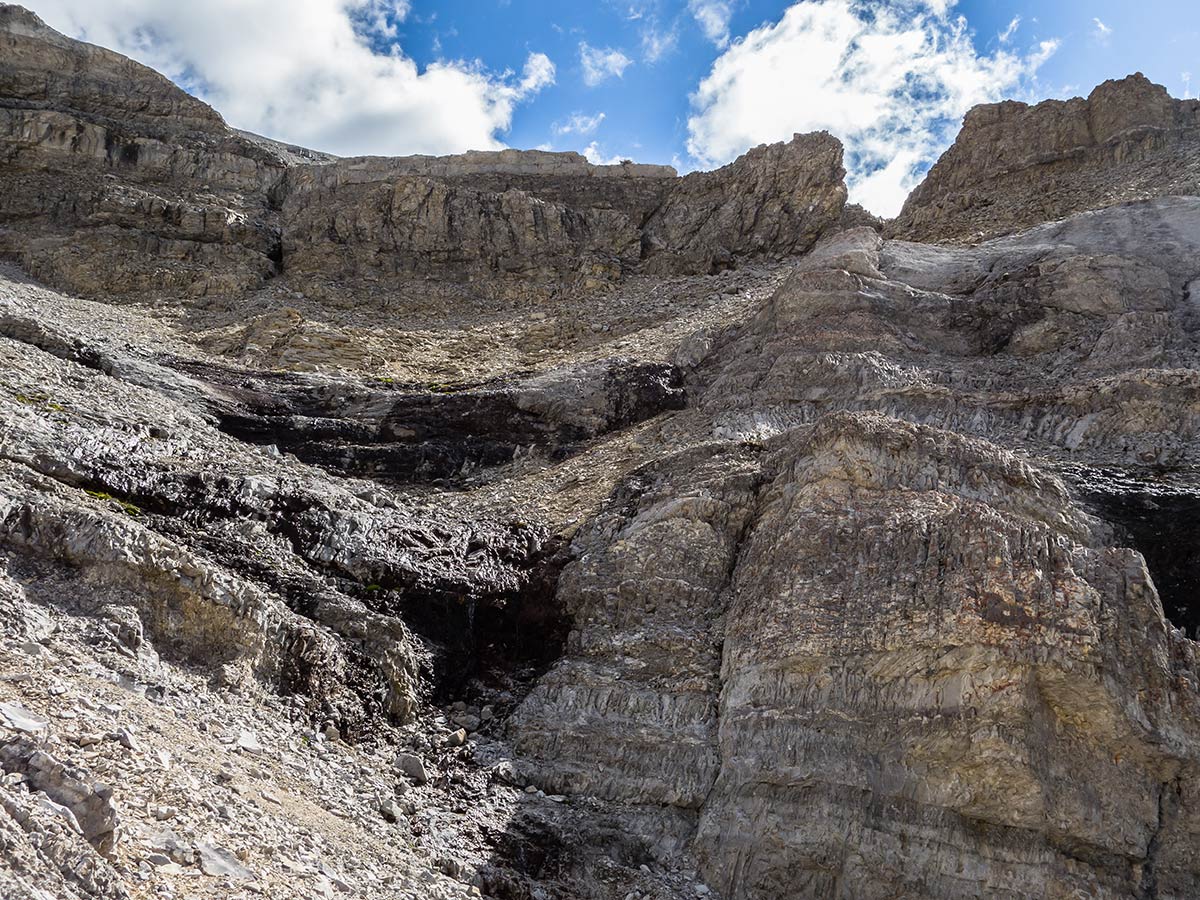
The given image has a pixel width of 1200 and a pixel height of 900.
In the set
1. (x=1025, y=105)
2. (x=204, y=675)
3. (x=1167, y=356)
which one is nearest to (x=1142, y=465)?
(x=1167, y=356)

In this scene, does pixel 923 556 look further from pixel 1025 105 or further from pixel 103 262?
pixel 1025 105

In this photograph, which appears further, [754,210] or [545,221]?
[754,210]

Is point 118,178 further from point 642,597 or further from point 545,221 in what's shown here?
point 642,597

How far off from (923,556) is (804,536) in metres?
1.94

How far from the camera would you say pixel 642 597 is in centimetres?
1664

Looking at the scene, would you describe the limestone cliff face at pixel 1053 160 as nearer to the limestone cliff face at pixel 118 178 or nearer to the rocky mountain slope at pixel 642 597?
the rocky mountain slope at pixel 642 597

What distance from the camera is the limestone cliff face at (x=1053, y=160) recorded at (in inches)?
1396

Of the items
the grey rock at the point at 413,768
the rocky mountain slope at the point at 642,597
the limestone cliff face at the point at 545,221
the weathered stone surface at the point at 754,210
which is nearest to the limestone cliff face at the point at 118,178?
the limestone cliff face at the point at 545,221

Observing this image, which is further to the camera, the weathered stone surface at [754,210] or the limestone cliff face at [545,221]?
the weathered stone surface at [754,210]

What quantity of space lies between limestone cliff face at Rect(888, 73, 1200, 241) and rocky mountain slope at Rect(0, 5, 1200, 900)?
6.59m

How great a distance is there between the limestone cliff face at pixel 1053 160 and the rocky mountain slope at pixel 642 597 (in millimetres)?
6593

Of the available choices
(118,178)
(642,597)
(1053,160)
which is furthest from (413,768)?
(1053,160)

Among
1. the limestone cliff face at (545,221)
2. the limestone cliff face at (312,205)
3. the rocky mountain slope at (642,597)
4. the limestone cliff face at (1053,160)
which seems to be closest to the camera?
the rocky mountain slope at (642,597)

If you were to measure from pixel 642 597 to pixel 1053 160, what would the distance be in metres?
32.9
